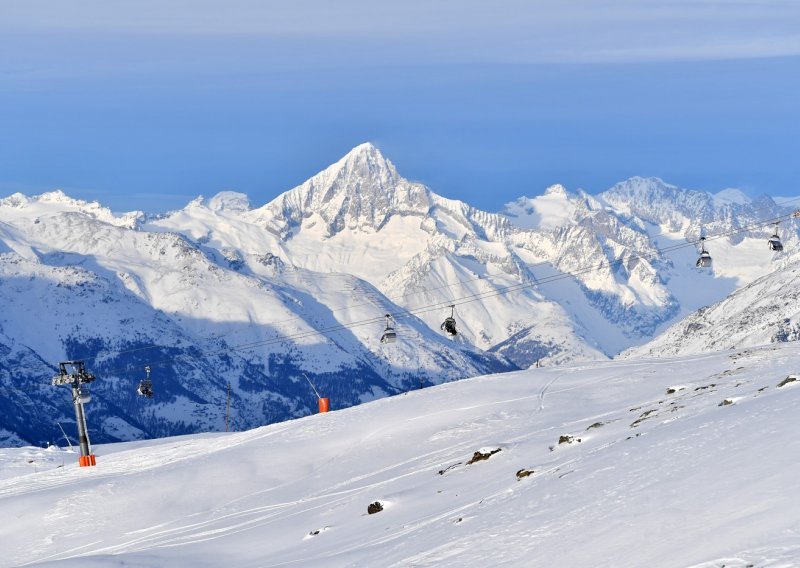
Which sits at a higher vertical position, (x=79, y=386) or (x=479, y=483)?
(x=79, y=386)

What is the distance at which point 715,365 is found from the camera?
6209cm

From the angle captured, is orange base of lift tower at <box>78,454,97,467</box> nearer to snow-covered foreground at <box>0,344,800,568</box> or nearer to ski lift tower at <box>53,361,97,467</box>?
snow-covered foreground at <box>0,344,800,568</box>

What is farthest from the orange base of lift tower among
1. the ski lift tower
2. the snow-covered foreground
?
the ski lift tower

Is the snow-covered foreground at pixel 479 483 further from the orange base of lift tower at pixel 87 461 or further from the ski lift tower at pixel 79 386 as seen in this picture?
the ski lift tower at pixel 79 386

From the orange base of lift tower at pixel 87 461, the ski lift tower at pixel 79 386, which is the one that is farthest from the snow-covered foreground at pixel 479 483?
the ski lift tower at pixel 79 386

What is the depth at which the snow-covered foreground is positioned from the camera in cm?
2603

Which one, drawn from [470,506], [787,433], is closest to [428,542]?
[470,506]

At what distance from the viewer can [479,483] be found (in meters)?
41.1

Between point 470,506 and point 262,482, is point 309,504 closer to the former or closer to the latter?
point 262,482

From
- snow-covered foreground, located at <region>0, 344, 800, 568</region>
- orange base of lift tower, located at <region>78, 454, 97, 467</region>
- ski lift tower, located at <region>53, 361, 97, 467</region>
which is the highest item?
ski lift tower, located at <region>53, 361, 97, 467</region>

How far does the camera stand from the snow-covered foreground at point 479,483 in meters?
26.0

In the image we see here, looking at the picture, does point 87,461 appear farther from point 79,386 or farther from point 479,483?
point 479,483

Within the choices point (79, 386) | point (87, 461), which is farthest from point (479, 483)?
point (79, 386)

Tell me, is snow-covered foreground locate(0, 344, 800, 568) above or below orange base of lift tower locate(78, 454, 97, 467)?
below
